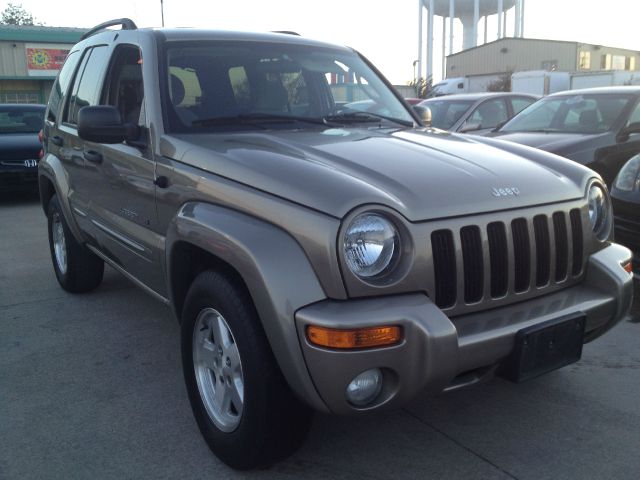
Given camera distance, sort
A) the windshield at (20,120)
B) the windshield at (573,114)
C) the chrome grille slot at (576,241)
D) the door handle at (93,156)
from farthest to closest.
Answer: the windshield at (20,120)
the windshield at (573,114)
the door handle at (93,156)
the chrome grille slot at (576,241)

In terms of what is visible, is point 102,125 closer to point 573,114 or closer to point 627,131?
point 627,131

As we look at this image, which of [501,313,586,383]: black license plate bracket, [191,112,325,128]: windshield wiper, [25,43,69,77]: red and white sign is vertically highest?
[25,43,69,77]: red and white sign

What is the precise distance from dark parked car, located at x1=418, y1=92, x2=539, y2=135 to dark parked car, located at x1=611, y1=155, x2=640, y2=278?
4.70 m

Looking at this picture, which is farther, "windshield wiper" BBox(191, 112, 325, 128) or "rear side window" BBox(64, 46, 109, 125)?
"rear side window" BBox(64, 46, 109, 125)

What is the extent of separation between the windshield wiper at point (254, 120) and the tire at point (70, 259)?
7.00 feet

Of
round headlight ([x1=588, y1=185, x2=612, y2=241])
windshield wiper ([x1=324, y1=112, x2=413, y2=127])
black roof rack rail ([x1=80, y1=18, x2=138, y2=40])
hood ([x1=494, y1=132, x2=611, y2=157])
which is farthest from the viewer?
hood ([x1=494, y1=132, x2=611, y2=157])

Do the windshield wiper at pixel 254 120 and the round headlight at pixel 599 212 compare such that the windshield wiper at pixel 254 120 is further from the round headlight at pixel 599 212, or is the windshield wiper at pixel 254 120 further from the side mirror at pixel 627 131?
the side mirror at pixel 627 131

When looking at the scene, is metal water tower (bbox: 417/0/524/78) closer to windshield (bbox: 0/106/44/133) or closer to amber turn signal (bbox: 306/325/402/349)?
windshield (bbox: 0/106/44/133)

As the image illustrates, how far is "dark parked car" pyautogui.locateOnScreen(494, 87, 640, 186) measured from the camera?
22.7 ft

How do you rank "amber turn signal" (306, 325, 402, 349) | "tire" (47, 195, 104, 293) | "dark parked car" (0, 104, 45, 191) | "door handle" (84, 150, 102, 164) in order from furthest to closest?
"dark parked car" (0, 104, 45, 191) < "tire" (47, 195, 104, 293) < "door handle" (84, 150, 102, 164) < "amber turn signal" (306, 325, 402, 349)

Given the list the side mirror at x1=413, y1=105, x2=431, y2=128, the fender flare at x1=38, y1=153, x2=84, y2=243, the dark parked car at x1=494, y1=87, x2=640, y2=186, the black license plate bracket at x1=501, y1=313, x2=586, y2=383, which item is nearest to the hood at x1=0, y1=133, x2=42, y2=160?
the fender flare at x1=38, y1=153, x2=84, y2=243

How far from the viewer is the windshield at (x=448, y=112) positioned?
390 inches

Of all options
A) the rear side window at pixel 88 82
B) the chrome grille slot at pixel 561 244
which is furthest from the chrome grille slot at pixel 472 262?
the rear side window at pixel 88 82

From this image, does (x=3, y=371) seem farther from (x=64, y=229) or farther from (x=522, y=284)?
(x=522, y=284)
